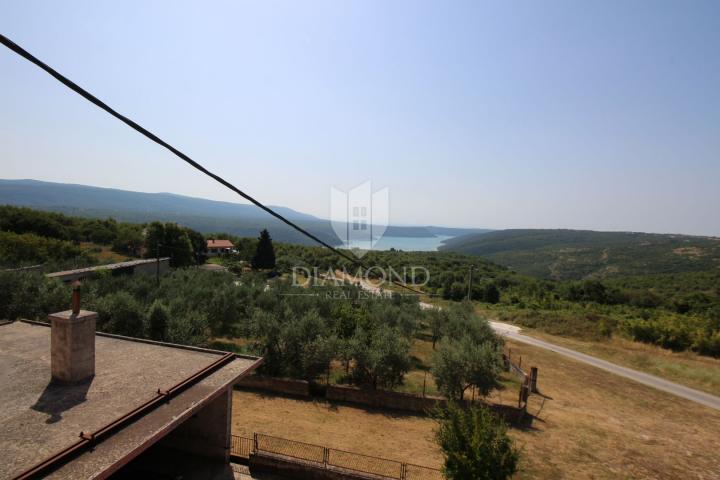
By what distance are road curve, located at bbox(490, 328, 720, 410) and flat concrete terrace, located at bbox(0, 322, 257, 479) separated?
92.6ft

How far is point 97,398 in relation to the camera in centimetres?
845

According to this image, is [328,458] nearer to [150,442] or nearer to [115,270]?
[150,442]

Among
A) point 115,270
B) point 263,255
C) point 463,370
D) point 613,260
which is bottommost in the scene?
point 613,260

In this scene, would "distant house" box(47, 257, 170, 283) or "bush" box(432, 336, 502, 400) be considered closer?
"bush" box(432, 336, 502, 400)

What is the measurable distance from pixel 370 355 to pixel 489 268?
80.5 metres

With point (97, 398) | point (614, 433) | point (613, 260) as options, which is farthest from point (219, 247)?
point (613, 260)

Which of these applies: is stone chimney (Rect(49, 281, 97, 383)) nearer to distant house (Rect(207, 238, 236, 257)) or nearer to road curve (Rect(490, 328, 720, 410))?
road curve (Rect(490, 328, 720, 410))

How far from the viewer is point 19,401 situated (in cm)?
806

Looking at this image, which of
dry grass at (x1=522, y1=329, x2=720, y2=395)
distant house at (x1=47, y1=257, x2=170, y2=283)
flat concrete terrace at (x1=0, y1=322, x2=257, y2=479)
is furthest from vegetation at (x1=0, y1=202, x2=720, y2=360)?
flat concrete terrace at (x1=0, y1=322, x2=257, y2=479)

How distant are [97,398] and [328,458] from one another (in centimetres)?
746

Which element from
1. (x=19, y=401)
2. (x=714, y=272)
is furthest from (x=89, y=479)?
(x=714, y=272)

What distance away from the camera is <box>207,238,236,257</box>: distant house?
271ft

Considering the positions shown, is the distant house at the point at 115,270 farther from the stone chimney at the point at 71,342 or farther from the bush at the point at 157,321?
the stone chimney at the point at 71,342

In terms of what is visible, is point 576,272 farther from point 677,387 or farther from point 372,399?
point 372,399
